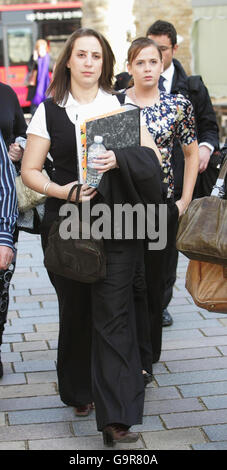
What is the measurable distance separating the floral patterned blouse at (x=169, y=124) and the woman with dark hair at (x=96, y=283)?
1.77 ft

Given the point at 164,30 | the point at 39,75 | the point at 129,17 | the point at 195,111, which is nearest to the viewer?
the point at 164,30

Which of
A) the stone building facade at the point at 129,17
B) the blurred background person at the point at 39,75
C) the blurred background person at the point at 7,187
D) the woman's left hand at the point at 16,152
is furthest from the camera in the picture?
the blurred background person at the point at 39,75

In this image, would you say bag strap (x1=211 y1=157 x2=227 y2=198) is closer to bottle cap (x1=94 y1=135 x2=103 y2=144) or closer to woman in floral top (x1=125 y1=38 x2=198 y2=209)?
bottle cap (x1=94 y1=135 x2=103 y2=144)

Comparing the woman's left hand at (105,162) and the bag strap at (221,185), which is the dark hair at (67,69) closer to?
the woman's left hand at (105,162)

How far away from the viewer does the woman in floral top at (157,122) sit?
14.9 ft

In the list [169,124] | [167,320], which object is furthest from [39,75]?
[169,124]

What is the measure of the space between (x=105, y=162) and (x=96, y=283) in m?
0.57

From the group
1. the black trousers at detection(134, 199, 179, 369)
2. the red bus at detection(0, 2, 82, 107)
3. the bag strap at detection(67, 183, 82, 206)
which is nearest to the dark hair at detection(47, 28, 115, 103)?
the bag strap at detection(67, 183, 82, 206)

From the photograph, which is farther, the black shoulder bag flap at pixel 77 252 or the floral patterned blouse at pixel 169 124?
the floral patterned blouse at pixel 169 124

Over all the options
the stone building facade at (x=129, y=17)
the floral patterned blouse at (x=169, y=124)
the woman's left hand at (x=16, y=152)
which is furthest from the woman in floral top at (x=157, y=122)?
the stone building facade at (x=129, y=17)

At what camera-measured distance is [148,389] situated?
14.9ft

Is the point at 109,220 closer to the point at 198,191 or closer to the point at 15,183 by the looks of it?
the point at 15,183

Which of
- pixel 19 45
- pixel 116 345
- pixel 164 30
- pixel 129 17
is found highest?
pixel 164 30

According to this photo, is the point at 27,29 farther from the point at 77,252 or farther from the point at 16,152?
the point at 77,252
